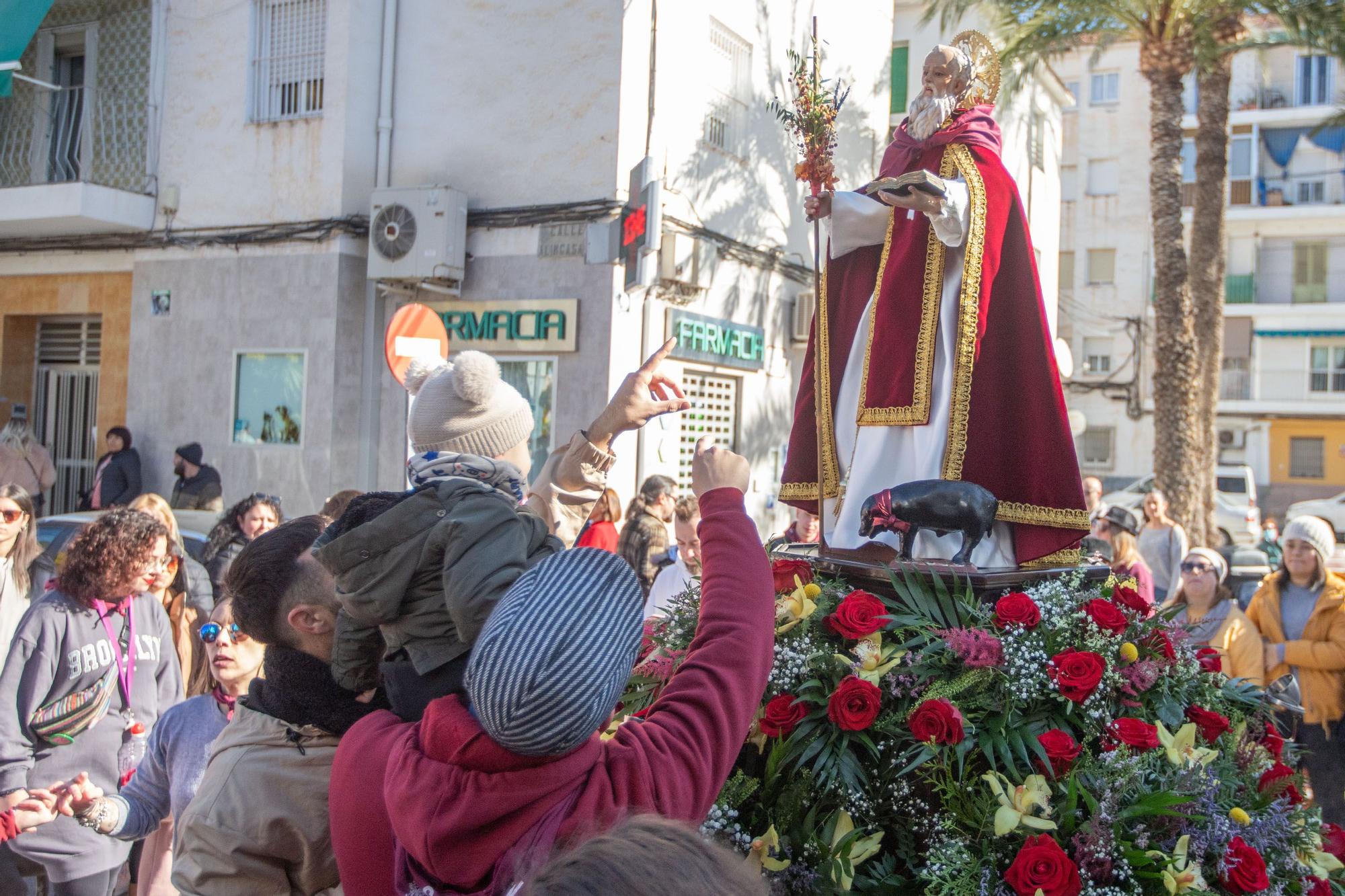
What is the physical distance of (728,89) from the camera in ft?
41.6

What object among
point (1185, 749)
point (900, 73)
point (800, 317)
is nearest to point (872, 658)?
point (1185, 749)

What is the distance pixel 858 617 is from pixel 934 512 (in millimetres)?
369

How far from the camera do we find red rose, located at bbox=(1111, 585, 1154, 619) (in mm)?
3045

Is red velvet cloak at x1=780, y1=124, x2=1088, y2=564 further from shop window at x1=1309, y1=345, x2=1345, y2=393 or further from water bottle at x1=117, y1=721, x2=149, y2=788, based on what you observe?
shop window at x1=1309, y1=345, x2=1345, y2=393

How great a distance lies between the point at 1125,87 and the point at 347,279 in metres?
25.3

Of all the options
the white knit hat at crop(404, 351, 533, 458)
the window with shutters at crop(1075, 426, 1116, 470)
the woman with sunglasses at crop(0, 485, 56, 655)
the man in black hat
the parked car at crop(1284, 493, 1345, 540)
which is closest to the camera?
the white knit hat at crop(404, 351, 533, 458)

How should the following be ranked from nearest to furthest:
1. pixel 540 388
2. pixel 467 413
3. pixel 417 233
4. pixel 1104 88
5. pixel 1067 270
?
pixel 467 413, pixel 417 233, pixel 540 388, pixel 1067 270, pixel 1104 88

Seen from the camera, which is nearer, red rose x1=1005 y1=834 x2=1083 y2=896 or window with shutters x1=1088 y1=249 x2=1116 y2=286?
red rose x1=1005 y1=834 x2=1083 y2=896

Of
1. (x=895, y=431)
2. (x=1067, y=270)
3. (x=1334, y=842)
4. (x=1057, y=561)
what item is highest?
(x=1067, y=270)

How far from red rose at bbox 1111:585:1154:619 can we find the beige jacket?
6.66 ft

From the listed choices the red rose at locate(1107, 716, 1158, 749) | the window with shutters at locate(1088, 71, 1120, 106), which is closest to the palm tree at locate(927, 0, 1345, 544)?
the red rose at locate(1107, 716, 1158, 749)

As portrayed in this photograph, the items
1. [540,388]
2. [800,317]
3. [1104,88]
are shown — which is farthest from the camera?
[1104,88]

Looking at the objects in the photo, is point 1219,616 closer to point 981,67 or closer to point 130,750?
point 981,67

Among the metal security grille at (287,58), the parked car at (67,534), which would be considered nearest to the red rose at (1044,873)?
the parked car at (67,534)
